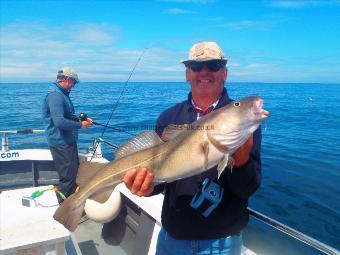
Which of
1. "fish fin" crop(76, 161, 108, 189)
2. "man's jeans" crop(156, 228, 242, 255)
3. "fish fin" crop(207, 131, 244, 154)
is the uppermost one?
"fish fin" crop(207, 131, 244, 154)

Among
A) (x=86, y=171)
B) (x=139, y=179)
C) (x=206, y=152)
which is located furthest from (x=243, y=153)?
(x=86, y=171)

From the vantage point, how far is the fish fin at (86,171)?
3236 millimetres

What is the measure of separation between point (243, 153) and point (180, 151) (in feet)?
1.79

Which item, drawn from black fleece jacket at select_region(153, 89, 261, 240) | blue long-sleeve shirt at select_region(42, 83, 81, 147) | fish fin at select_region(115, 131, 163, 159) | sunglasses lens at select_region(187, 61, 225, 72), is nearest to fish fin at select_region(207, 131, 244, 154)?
black fleece jacket at select_region(153, 89, 261, 240)

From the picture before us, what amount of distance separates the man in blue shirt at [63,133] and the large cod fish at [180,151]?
4895 mm

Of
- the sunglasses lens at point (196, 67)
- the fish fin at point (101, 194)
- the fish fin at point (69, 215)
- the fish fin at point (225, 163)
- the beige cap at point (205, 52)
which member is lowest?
the fish fin at point (69, 215)

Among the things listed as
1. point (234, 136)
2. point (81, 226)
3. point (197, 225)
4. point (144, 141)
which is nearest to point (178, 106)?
point (144, 141)

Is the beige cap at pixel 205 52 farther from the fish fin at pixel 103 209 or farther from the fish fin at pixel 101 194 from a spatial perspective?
the fish fin at pixel 103 209

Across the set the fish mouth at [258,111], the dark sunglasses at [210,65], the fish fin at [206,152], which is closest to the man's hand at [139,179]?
the fish fin at [206,152]

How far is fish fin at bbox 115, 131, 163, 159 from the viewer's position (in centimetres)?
307

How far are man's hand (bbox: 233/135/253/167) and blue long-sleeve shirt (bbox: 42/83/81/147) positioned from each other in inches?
232

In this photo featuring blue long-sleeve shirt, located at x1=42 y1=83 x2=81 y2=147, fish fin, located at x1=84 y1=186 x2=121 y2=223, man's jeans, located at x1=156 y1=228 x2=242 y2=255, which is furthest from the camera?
blue long-sleeve shirt, located at x1=42 y1=83 x2=81 y2=147

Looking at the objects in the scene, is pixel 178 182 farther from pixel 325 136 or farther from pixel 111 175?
pixel 325 136

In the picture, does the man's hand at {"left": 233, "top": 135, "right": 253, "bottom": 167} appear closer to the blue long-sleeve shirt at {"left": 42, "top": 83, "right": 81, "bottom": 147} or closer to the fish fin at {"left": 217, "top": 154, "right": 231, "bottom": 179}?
the fish fin at {"left": 217, "top": 154, "right": 231, "bottom": 179}
